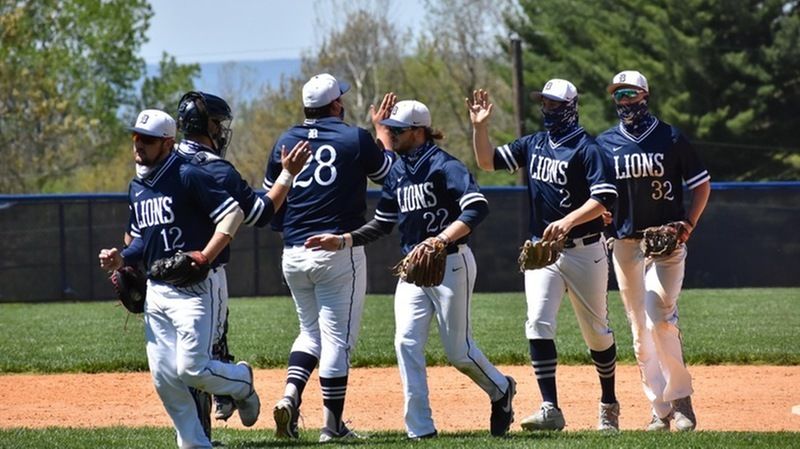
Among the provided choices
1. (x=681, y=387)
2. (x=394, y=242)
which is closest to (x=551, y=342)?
(x=681, y=387)

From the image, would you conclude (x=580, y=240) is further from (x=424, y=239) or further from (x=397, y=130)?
(x=397, y=130)

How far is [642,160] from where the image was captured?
26.4ft

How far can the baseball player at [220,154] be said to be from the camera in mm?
6715

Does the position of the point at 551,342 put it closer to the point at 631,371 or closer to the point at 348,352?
the point at 348,352

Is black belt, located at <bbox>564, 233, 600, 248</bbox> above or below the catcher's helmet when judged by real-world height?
below

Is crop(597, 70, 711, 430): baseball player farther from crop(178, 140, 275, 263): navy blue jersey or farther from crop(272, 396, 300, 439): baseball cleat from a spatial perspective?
crop(178, 140, 275, 263): navy blue jersey

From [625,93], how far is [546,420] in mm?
2095

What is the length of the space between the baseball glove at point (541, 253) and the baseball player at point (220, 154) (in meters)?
1.46

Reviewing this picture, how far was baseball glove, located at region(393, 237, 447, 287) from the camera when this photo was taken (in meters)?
6.96

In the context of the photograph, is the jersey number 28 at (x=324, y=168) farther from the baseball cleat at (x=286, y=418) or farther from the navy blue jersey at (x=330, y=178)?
the baseball cleat at (x=286, y=418)

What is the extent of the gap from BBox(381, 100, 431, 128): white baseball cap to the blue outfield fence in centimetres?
1368

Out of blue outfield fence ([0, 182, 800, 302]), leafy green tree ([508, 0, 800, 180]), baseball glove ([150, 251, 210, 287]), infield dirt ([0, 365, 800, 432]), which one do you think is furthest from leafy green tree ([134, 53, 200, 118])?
baseball glove ([150, 251, 210, 287])

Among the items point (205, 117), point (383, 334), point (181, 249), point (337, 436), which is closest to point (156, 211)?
point (181, 249)

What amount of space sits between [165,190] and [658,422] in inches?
137
